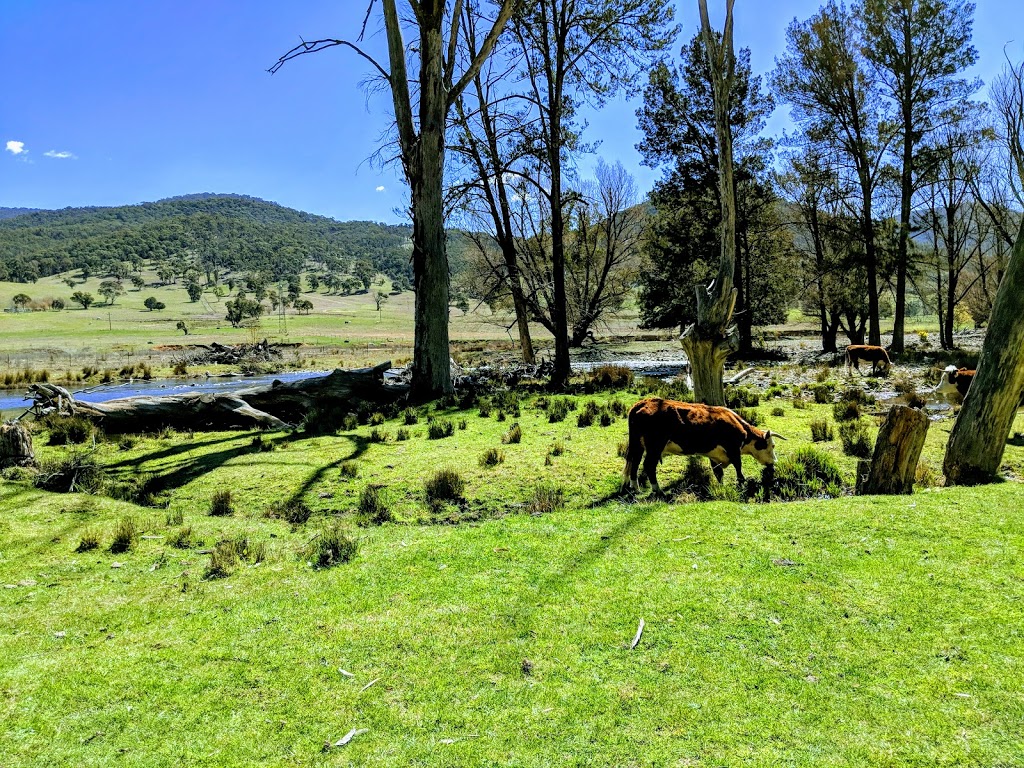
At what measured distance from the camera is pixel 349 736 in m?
3.10

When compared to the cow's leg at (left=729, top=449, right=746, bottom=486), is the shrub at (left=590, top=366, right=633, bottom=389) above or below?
above

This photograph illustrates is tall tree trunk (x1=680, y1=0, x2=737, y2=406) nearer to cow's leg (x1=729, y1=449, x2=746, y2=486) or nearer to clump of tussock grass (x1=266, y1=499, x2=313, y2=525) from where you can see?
cow's leg (x1=729, y1=449, x2=746, y2=486)

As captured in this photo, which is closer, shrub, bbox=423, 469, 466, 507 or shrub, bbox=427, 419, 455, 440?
shrub, bbox=423, 469, 466, 507

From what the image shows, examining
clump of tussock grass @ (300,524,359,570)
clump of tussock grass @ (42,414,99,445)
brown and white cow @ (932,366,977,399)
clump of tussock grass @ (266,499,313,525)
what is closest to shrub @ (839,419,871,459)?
brown and white cow @ (932,366,977,399)

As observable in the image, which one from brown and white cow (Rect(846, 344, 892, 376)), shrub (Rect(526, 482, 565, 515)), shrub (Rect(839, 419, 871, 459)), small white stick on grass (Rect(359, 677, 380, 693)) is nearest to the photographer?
small white stick on grass (Rect(359, 677, 380, 693))

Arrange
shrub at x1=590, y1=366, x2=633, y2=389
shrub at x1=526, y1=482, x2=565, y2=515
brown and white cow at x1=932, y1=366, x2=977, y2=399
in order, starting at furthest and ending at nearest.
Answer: shrub at x1=590, y1=366, x2=633, y2=389, brown and white cow at x1=932, y1=366, x2=977, y2=399, shrub at x1=526, y1=482, x2=565, y2=515

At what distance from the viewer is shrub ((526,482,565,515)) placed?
7043 mm

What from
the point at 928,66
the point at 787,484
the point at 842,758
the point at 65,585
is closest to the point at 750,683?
the point at 842,758

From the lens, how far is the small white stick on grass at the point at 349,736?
306cm

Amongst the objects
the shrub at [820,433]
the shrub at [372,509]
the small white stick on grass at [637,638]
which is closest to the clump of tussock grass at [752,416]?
the shrub at [820,433]

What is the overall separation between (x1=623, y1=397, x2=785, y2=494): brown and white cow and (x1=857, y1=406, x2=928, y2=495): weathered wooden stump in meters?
1.18

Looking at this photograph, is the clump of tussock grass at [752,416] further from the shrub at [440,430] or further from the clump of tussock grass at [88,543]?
the clump of tussock grass at [88,543]

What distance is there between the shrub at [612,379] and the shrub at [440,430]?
19.5 ft

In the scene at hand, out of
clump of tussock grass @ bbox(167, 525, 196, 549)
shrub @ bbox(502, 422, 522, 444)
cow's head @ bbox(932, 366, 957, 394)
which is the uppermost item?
cow's head @ bbox(932, 366, 957, 394)
